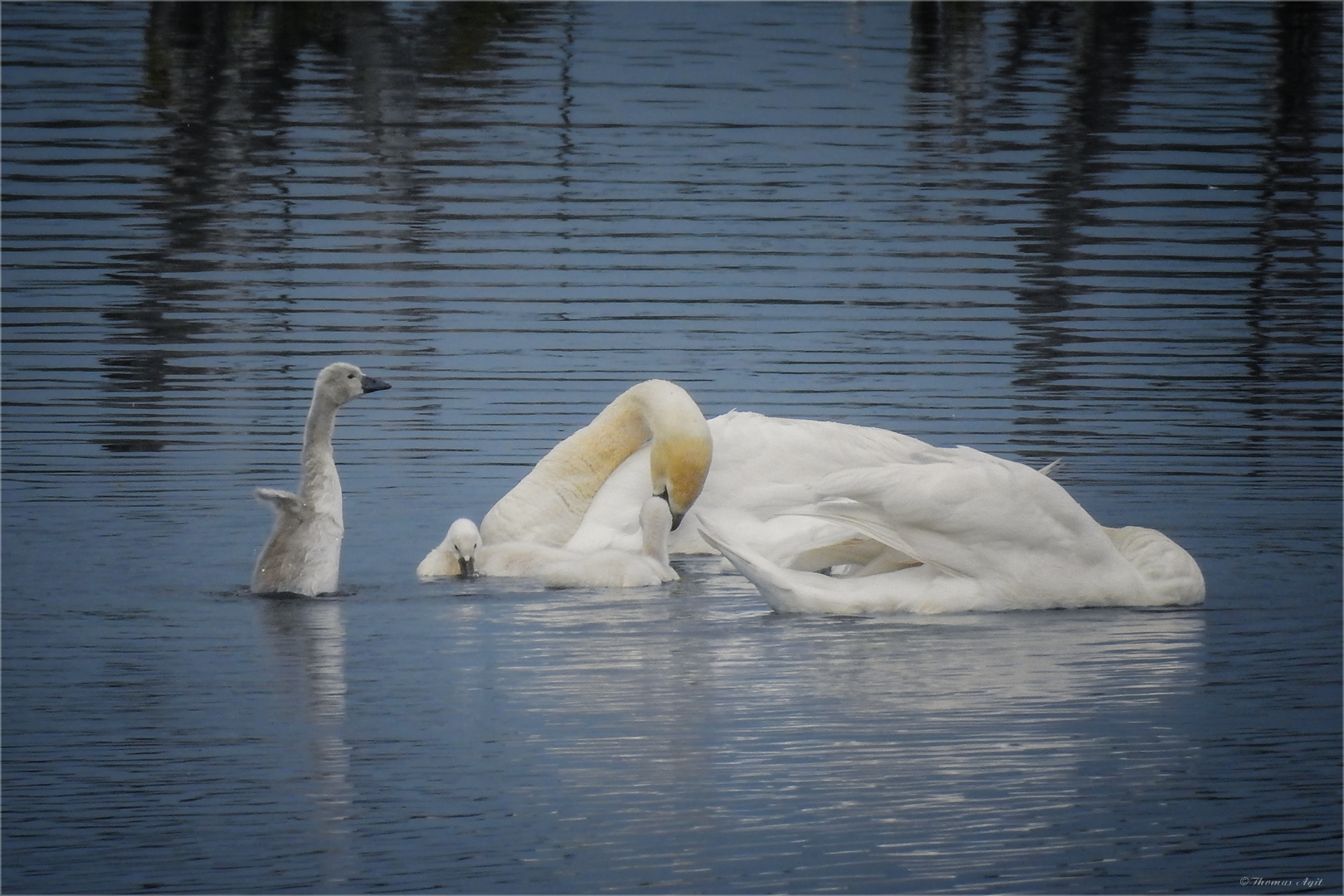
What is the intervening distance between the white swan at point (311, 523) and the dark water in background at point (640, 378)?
0.56ft

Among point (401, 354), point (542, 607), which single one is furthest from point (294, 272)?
point (542, 607)

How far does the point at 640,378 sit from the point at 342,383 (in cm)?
399

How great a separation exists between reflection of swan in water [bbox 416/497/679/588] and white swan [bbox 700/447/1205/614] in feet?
1.77

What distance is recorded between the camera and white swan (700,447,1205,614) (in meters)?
6.28

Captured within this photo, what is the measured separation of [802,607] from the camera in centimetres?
644

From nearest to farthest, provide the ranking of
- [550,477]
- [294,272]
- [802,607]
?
[802,607]
[550,477]
[294,272]

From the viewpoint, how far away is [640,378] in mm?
10766

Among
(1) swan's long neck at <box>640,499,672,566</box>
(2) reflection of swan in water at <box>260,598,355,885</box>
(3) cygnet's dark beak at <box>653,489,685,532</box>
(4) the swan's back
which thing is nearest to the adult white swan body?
(3) cygnet's dark beak at <box>653,489,685,532</box>

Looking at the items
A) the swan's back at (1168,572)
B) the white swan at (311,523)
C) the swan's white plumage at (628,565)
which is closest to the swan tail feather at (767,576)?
the swan's white plumage at (628,565)

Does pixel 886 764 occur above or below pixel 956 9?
below

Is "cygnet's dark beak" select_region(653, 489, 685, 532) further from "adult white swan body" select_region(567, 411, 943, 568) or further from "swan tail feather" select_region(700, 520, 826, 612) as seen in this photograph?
"swan tail feather" select_region(700, 520, 826, 612)

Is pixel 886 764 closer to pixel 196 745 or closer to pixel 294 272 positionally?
pixel 196 745

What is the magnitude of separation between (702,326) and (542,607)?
18.7 ft

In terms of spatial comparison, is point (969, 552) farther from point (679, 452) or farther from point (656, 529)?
point (679, 452)
